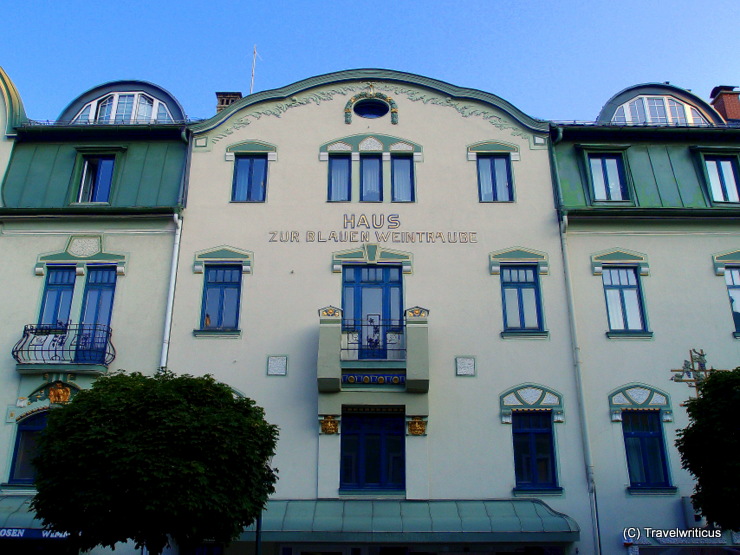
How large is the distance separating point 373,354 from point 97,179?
9.92 meters

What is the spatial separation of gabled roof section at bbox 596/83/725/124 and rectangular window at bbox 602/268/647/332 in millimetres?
5904

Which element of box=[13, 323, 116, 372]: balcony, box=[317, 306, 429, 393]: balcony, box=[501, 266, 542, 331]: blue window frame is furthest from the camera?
box=[501, 266, 542, 331]: blue window frame

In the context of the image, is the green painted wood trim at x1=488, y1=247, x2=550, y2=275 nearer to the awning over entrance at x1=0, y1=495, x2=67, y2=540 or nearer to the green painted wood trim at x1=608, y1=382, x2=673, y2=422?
the green painted wood trim at x1=608, y1=382, x2=673, y2=422

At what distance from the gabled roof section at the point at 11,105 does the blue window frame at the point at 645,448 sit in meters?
19.2

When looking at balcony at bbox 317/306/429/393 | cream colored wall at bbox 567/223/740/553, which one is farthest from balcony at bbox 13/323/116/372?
cream colored wall at bbox 567/223/740/553

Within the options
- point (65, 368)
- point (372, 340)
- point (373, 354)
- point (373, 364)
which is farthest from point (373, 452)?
point (65, 368)

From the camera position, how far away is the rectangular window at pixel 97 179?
64.1 feet

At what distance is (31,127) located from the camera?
65.2 feet

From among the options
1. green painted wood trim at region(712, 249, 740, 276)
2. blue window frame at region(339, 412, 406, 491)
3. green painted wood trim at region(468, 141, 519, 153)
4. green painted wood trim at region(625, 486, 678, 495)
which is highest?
green painted wood trim at region(468, 141, 519, 153)

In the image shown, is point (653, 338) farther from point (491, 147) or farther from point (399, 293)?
point (491, 147)

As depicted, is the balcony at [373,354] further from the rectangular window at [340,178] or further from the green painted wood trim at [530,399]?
the rectangular window at [340,178]

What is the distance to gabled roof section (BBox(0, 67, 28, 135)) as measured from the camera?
20094mm

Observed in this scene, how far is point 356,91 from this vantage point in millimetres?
20500

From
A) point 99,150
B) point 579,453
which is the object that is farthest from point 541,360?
point 99,150
